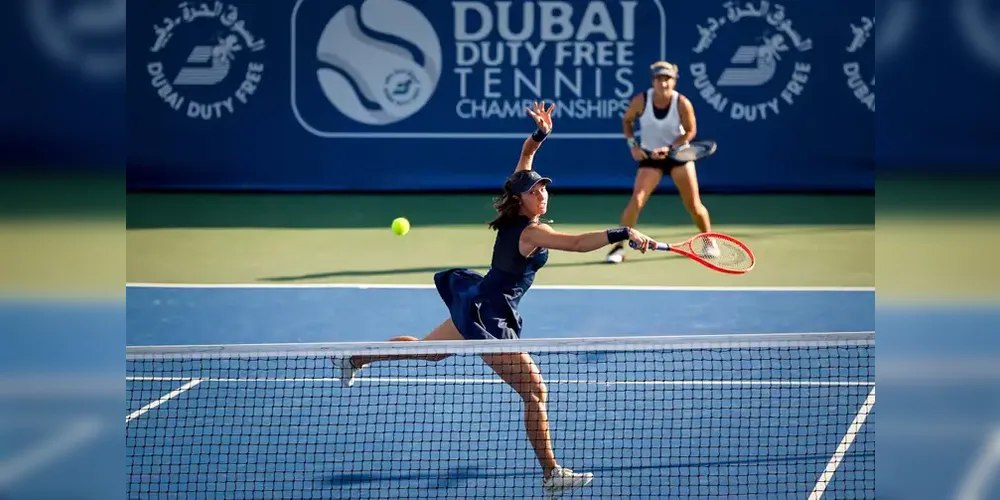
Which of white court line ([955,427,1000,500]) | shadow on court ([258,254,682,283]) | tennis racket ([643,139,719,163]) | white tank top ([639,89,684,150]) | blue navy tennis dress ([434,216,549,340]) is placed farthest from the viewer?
white tank top ([639,89,684,150])

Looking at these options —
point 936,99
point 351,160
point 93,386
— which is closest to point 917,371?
point 936,99

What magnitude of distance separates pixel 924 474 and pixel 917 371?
14 cm

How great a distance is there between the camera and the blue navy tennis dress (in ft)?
18.3

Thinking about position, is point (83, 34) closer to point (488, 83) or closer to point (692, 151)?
point (692, 151)

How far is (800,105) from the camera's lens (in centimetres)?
1675

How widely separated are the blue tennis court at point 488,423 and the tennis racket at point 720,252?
20.7 inches

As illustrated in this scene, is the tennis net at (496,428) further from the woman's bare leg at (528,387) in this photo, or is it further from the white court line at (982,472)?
the white court line at (982,472)

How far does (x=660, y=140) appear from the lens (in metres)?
12.0

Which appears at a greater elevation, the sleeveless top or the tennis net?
the sleeveless top

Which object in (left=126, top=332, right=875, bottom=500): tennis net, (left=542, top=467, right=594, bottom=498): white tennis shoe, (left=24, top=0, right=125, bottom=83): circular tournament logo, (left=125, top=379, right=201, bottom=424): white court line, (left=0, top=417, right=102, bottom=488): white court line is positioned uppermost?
(left=24, top=0, right=125, bottom=83): circular tournament logo

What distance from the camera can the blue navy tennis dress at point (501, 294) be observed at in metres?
5.58

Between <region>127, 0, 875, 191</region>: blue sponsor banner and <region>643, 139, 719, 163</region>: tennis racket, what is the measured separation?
208 inches

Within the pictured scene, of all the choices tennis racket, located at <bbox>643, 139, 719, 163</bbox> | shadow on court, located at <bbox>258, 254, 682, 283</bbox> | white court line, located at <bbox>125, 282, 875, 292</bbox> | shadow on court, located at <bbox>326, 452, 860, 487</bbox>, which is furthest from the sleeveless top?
tennis racket, located at <bbox>643, 139, 719, 163</bbox>

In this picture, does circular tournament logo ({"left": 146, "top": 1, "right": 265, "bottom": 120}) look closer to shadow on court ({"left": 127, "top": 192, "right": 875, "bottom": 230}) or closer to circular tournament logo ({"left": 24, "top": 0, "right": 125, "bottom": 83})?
shadow on court ({"left": 127, "top": 192, "right": 875, "bottom": 230})
